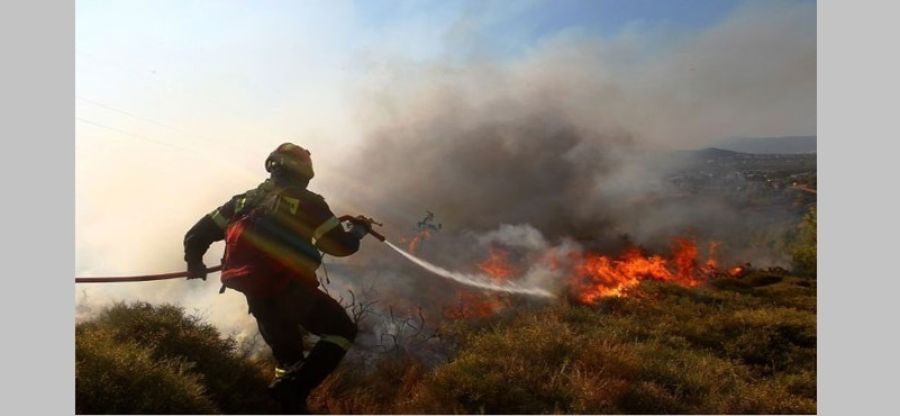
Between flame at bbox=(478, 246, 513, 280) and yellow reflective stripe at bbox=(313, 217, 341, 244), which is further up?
yellow reflective stripe at bbox=(313, 217, 341, 244)

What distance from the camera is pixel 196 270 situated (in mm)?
6289

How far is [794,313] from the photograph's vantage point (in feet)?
22.5

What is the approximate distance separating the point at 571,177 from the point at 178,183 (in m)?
4.41

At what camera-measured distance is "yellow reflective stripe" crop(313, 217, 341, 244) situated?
6152 mm

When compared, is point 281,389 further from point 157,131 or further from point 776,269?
point 776,269

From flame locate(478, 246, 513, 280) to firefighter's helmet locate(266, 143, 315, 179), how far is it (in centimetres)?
208

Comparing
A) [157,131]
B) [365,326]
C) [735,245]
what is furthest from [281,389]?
[735,245]

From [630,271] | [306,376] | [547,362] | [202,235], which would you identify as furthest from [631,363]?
[202,235]

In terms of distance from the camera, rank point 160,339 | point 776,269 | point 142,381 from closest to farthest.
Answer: point 142,381 → point 160,339 → point 776,269

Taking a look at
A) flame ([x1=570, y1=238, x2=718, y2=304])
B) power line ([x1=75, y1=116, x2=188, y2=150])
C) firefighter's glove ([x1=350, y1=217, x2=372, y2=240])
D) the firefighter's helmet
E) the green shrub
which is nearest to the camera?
the green shrub

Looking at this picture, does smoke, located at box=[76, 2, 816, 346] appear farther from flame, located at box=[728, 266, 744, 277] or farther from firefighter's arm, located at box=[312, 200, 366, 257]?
firefighter's arm, located at box=[312, 200, 366, 257]

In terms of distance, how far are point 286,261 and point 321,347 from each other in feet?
2.89

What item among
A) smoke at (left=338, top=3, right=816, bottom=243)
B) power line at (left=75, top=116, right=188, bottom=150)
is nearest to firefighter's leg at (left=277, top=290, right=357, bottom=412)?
smoke at (left=338, top=3, right=816, bottom=243)

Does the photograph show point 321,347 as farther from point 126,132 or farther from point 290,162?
point 126,132
